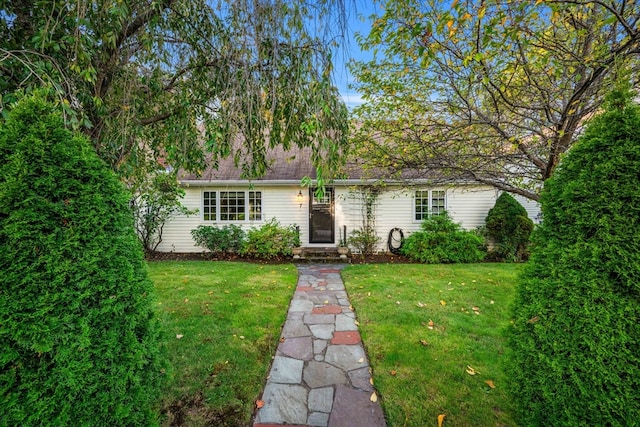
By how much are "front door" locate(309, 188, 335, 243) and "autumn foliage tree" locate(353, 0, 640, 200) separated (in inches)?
186

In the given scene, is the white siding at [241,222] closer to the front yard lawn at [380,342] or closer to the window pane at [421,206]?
the front yard lawn at [380,342]

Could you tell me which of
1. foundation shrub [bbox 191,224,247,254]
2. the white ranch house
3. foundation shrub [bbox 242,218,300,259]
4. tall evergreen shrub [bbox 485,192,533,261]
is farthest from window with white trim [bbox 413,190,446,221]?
foundation shrub [bbox 191,224,247,254]

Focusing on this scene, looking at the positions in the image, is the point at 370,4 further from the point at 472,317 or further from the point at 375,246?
the point at 375,246

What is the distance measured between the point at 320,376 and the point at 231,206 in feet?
26.7

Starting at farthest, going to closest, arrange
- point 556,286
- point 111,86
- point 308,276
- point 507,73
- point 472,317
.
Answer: point 308,276
point 472,317
point 507,73
point 111,86
point 556,286

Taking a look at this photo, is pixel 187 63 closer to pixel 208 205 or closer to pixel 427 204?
pixel 208 205

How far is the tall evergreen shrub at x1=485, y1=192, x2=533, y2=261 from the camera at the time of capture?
845cm

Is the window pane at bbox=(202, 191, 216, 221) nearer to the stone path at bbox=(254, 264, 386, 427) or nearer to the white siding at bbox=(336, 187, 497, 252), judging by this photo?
the white siding at bbox=(336, 187, 497, 252)

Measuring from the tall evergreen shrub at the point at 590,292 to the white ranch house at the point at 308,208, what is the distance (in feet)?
25.9

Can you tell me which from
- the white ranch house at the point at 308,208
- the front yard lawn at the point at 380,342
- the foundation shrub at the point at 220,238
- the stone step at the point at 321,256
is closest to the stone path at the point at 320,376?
the front yard lawn at the point at 380,342

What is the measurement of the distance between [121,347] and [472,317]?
4.34 m

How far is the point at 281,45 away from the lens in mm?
2242

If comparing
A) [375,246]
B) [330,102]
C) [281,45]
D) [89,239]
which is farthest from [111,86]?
[375,246]

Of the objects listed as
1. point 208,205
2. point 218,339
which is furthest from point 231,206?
point 218,339
